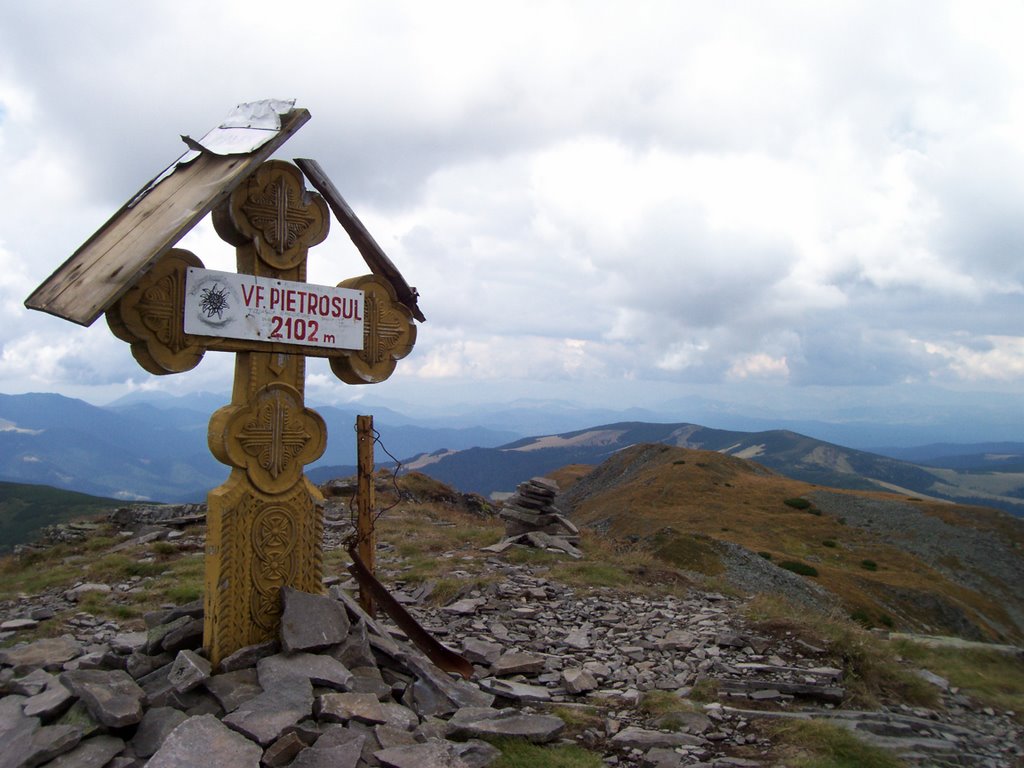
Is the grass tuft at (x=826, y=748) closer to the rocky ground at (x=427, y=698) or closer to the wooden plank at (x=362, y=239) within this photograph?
the rocky ground at (x=427, y=698)

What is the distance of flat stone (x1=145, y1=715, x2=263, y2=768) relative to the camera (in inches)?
174

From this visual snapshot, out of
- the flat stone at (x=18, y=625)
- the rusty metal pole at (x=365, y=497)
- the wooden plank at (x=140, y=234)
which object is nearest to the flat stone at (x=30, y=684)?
the wooden plank at (x=140, y=234)

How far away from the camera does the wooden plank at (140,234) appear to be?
5.51m

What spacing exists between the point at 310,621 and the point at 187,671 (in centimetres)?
109

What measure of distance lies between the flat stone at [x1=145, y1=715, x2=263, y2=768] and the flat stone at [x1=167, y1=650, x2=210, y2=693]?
780mm

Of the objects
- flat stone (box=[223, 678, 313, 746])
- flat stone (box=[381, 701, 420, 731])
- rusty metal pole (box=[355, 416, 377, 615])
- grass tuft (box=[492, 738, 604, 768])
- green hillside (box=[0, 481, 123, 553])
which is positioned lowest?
green hillside (box=[0, 481, 123, 553])

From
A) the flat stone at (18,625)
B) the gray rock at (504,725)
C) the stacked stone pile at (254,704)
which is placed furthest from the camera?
the flat stone at (18,625)

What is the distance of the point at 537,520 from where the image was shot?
19219mm

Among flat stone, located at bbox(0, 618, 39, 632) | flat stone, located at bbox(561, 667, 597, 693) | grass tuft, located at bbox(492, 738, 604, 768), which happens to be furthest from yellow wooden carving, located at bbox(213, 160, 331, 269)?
flat stone, located at bbox(0, 618, 39, 632)

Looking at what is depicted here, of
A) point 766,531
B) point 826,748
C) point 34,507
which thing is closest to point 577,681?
point 826,748

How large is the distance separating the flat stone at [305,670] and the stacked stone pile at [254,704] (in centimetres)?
1

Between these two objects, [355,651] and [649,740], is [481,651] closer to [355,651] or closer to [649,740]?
[355,651]

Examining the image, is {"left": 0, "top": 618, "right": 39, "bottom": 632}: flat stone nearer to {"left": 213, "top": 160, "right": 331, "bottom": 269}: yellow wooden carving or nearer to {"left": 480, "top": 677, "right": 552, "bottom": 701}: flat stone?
{"left": 480, "top": 677, "right": 552, "bottom": 701}: flat stone

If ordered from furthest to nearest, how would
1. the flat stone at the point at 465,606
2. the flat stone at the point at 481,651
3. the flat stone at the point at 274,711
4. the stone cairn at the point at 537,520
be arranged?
the stone cairn at the point at 537,520 → the flat stone at the point at 465,606 → the flat stone at the point at 481,651 → the flat stone at the point at 274,711
